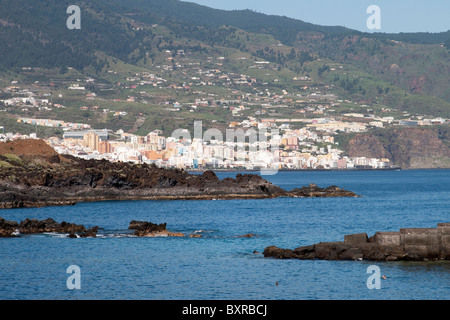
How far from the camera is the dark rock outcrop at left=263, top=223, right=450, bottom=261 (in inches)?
1371

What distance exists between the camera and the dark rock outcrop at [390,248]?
3481cm

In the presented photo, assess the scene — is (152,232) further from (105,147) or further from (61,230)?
(105,147)

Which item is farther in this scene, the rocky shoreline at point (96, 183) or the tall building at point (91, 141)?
the tall building at point (91, 141)

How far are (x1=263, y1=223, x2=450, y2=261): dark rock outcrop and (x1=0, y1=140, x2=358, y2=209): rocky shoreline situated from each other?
133ft

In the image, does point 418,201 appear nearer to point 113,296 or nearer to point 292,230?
point 292,230

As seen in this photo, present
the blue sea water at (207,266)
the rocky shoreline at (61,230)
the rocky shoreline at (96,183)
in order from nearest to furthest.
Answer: the blue sea water at (207,266)
the rocky shoreline at (61,230)
the rocky shoreline at (96,183)

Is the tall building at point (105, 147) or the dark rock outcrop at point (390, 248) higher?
the tall building at point (105, 147)

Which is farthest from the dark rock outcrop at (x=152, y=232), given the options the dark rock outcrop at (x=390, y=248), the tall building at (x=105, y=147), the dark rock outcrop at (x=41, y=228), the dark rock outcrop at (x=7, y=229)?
the tall building at (x=105, y=147)

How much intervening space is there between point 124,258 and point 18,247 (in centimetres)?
671

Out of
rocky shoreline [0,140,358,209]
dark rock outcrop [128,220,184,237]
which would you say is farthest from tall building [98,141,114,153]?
dark rock outcrop [128,220,184,237]

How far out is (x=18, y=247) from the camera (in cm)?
4125

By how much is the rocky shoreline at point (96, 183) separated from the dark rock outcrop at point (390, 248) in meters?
Result: 40.7

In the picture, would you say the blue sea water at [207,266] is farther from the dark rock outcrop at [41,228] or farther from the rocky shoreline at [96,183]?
the rocky shoreline at [96,183]
